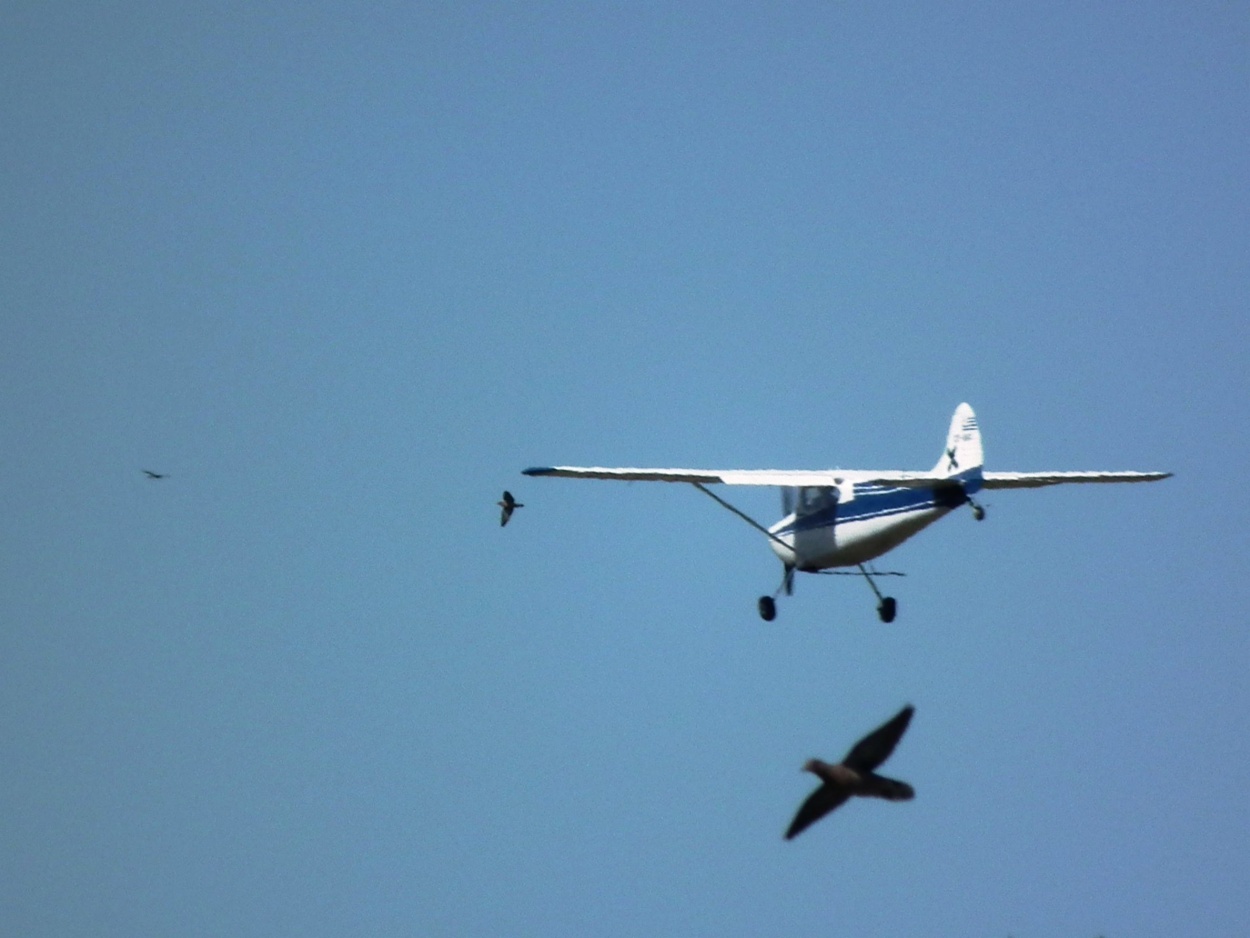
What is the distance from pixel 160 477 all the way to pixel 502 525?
8.86 m

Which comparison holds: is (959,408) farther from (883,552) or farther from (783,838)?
(783,838)

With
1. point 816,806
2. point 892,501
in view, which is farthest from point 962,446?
point 816,806

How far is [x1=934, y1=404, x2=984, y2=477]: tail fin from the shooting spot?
5397 cm

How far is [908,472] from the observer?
5488cm

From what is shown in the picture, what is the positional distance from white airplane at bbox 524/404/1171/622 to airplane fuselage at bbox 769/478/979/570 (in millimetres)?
22

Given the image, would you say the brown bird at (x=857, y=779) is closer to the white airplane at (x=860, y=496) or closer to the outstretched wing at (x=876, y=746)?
the outstretched wing at (x=876, y=746)

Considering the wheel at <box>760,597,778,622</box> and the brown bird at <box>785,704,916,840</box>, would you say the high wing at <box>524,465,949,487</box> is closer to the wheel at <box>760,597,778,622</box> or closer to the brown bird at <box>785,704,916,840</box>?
the wheel at <box>760,597,778,622</box>

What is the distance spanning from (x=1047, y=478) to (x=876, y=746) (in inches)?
1083

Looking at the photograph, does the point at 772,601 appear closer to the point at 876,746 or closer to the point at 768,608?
the point at 768,608

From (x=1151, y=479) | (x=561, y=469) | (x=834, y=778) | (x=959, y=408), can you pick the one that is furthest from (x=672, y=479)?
(x=834, y=778)

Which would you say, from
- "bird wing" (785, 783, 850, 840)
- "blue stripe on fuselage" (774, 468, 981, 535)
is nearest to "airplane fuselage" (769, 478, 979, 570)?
"blue stripe on fuselage" (774, 468, 981, 535)

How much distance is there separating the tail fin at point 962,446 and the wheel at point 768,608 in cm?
596

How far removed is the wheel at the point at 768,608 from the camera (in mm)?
58531

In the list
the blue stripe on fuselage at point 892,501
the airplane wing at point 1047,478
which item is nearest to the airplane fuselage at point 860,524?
the blue stripe on fuselage at point 892,501
